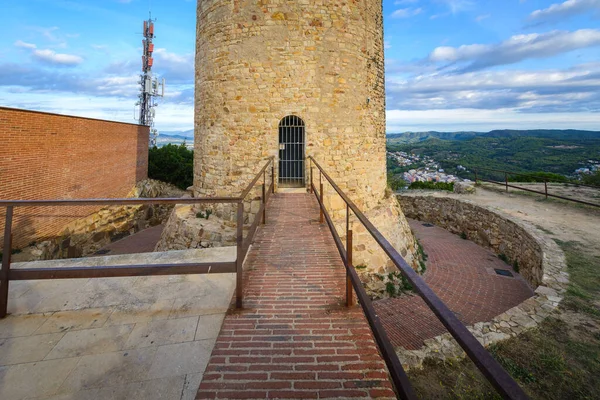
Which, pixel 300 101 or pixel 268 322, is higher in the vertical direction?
pixel 300 101

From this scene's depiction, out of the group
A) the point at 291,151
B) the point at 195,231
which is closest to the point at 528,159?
the point at 291,151

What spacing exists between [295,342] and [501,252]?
10227mm

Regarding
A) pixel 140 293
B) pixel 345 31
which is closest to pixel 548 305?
pixel 140 293

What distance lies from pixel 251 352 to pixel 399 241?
23.5 feet

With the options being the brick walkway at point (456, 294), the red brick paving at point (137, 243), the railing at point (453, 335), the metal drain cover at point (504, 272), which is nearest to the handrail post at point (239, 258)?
the railing at point (453, 335)

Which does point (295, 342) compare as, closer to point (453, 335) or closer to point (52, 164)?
point (453, 335)

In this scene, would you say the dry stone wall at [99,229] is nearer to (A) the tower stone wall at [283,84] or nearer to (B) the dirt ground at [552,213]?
(A) the tower stone wall at [283,84]

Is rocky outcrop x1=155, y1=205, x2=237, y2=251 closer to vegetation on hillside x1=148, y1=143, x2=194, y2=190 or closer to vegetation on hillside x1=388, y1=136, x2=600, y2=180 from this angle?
vegetation on hillside x1=148, y1=143, x2=194, y2=190

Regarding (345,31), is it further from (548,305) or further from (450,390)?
(450,390)

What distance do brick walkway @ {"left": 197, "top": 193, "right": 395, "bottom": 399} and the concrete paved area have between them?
0.22 metres

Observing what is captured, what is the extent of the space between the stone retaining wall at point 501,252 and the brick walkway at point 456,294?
23.3 inches

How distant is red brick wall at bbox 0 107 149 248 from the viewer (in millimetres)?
8117

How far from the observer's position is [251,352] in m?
2.12

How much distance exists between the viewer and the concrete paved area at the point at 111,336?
6.10ft
